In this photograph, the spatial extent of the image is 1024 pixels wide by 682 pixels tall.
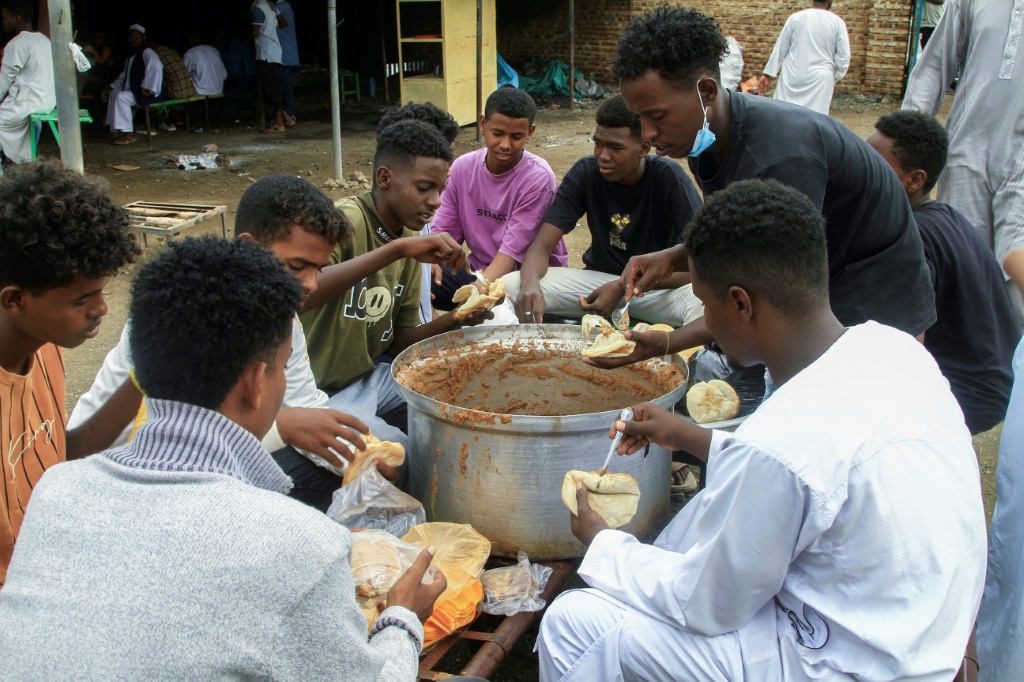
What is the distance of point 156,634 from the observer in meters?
1.14

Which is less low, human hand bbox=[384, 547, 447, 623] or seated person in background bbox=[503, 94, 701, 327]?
seated person in background bbox=[503, 94, 701, 327]

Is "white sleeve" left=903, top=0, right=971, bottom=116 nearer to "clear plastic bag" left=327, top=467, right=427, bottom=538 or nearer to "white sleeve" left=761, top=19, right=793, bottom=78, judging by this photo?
"clear plastic bag" left=327, top=467, right=427, bottom=538

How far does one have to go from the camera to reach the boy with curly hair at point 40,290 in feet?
6.02

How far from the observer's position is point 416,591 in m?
1.71

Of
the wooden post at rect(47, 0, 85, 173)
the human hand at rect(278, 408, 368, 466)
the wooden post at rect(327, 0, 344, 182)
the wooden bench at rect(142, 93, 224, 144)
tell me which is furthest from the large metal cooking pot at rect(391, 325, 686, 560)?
the wooden bench at rect(142, 93, 224, 144)

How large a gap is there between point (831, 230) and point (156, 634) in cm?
232

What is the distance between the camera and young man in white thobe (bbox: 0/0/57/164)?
23.2 feet

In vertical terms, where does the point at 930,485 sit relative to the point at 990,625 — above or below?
above

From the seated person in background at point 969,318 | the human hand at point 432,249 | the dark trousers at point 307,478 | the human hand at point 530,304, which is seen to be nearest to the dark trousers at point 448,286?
the human hand at point 530,304

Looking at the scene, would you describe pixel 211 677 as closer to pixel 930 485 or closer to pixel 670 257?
pixel 930 485

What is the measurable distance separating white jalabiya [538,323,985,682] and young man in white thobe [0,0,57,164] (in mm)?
7252

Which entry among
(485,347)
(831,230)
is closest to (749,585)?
(831,230)

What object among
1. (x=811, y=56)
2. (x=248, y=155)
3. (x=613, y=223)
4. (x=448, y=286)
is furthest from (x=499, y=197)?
(x=248, y=155)

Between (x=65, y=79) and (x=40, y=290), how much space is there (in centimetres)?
→ 467
